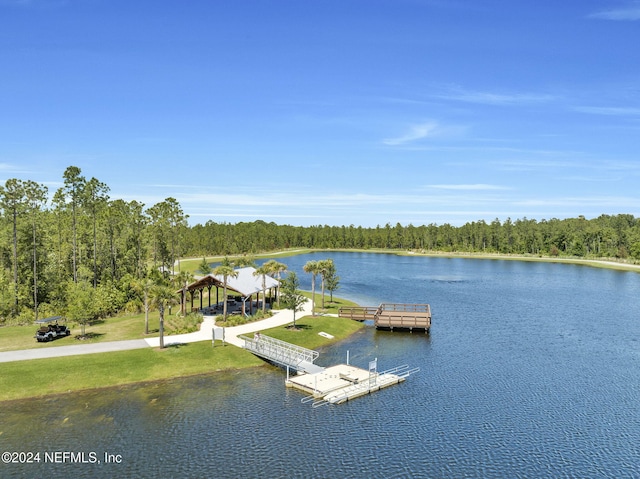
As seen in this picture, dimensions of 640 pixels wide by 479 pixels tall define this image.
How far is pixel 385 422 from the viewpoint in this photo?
3253cm

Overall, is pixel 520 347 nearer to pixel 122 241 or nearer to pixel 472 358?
pixel 472 358

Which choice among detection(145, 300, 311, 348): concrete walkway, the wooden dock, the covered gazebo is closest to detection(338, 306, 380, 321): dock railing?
the wooden dock

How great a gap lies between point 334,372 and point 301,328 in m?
14.8

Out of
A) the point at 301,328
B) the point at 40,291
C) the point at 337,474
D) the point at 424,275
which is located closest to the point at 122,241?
the point at 40,291

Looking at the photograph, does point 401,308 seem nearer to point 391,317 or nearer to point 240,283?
point 391,317

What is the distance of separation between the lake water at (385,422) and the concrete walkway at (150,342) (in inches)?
338

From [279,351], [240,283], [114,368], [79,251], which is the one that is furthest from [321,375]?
[79,251]

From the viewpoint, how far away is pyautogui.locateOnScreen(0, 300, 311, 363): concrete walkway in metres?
42.1

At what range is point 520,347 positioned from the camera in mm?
52750

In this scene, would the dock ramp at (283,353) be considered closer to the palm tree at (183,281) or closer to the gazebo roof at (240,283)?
the gazebo roof at (240,283)

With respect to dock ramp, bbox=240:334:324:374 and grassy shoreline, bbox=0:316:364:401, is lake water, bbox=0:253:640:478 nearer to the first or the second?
dock ramp, bbox=240:334:324:374

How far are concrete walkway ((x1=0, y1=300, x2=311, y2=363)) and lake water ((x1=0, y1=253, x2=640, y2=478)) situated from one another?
8.58 metres

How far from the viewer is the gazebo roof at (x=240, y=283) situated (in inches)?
2251

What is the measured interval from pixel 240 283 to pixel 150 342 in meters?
15.8
